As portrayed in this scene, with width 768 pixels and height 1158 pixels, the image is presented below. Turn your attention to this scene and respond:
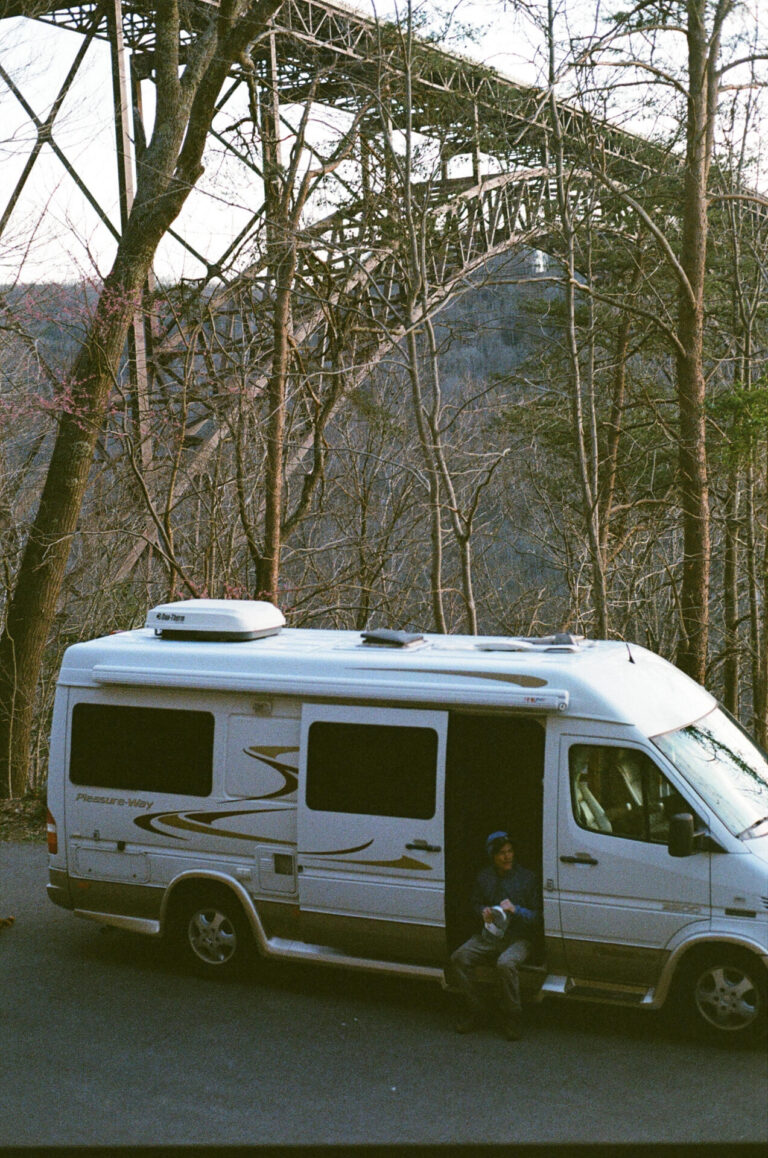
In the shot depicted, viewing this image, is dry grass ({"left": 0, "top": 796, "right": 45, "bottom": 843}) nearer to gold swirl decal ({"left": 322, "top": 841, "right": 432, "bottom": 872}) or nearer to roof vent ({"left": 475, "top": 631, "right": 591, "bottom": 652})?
gold swirl decal ({"left": 322, "top": 841, "right": 432, "bottom": 872})

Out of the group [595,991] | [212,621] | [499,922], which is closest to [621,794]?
[499,922]

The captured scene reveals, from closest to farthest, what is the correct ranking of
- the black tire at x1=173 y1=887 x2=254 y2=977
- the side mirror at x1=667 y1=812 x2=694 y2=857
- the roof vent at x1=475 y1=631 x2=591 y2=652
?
the side mirror at x1=667 y1=812 x2=694 y2=857 → the roof vent at x1=475 y1=631 x2=591 y2=652 → the black tire at x1=173 y1=887 x2=254 y2=977

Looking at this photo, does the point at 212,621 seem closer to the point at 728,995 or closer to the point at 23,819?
the point at 728,995

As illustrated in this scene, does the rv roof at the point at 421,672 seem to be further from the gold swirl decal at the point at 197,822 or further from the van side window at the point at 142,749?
the gold swirl decal at the point at 197,822

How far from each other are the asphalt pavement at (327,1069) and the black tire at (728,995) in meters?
0.11

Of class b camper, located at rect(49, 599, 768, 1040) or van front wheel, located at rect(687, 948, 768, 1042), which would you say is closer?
van front wheel, located at rect(687, 948, 768, 1042)

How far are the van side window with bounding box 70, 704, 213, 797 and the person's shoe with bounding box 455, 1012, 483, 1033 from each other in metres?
2.11

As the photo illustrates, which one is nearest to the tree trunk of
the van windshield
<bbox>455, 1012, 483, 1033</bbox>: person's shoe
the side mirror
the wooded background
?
the wooded background

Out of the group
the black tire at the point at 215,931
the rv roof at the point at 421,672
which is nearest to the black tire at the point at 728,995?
the rv roof at the point at 421,672

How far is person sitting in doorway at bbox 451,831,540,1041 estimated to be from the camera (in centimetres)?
651

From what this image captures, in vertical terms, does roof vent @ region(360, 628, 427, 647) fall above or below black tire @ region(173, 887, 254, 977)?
above

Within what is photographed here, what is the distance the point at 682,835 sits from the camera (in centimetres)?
611

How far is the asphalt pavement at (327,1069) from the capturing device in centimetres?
544

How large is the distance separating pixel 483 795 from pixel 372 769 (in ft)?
2.29
